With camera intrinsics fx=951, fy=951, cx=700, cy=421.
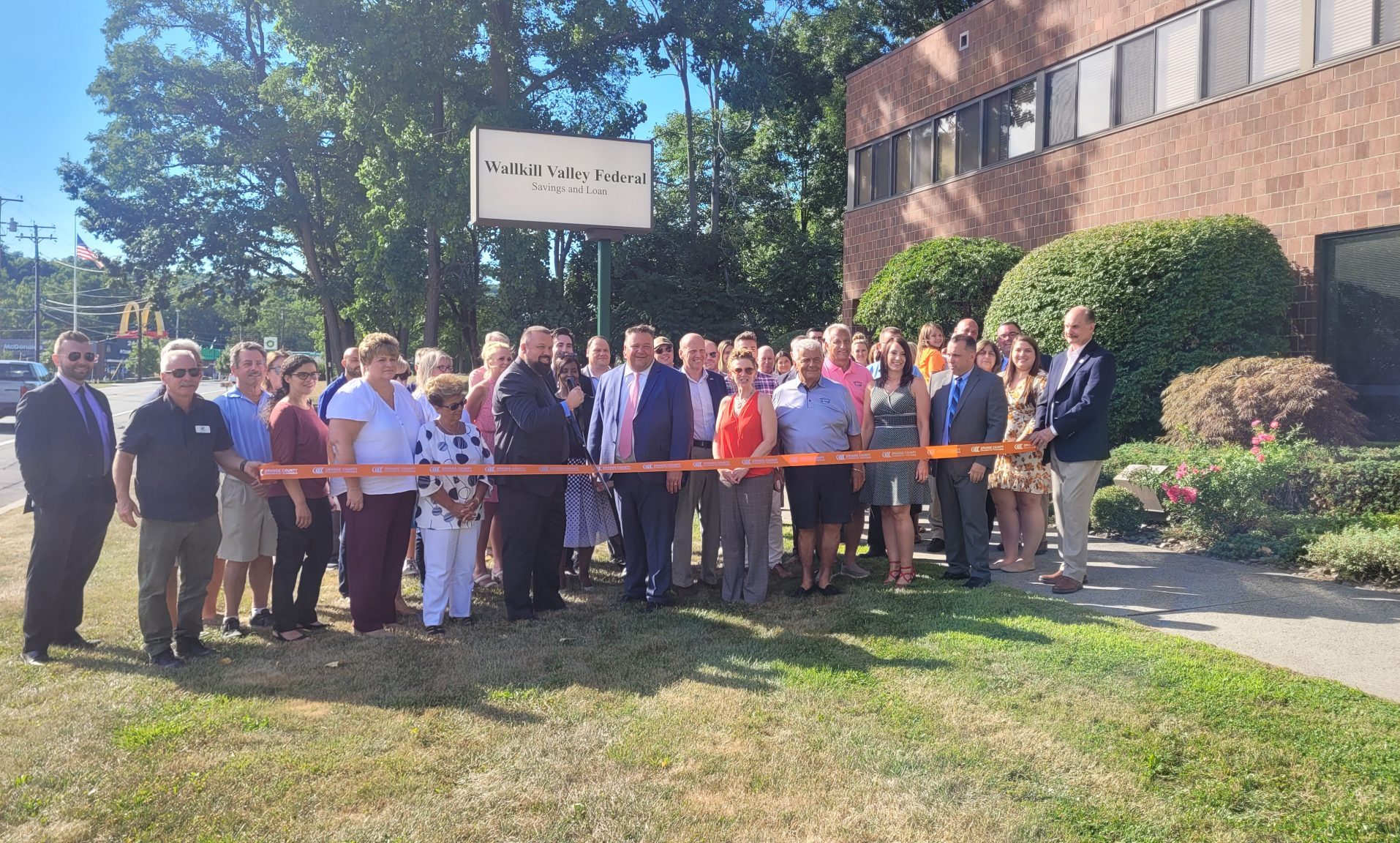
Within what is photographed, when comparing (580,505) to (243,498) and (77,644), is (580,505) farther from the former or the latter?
(77,644)

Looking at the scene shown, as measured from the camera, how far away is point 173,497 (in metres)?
5.42

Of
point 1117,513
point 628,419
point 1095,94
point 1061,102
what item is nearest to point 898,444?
point 628,419

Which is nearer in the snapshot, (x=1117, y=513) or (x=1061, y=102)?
(x=1117, y=513)

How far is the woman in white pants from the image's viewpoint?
613 centimetres

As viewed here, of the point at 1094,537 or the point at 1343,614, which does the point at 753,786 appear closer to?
the point at 1343,614

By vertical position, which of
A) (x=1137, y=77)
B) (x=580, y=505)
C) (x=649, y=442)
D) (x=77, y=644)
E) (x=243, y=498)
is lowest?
(x=77, y=644)

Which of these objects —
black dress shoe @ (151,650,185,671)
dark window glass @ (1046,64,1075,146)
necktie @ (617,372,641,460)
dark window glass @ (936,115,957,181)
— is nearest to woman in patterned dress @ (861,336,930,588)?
necktie @ (617,372,641,460)

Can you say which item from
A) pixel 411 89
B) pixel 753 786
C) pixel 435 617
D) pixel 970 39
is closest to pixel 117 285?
pixel 411 89

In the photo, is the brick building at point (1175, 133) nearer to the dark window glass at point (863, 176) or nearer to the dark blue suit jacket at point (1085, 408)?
the dark window glass at point (863, 176)

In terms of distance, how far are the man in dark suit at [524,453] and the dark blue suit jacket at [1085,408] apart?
342 centimetres

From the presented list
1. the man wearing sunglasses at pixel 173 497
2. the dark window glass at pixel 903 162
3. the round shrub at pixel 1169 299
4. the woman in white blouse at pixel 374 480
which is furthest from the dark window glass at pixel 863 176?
the man wearing sunglasses at pixel 173 497

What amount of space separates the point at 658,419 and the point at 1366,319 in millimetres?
8724

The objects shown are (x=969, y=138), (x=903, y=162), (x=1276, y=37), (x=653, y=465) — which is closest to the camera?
(x=653, y=465)

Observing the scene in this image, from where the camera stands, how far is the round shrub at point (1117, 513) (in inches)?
336
